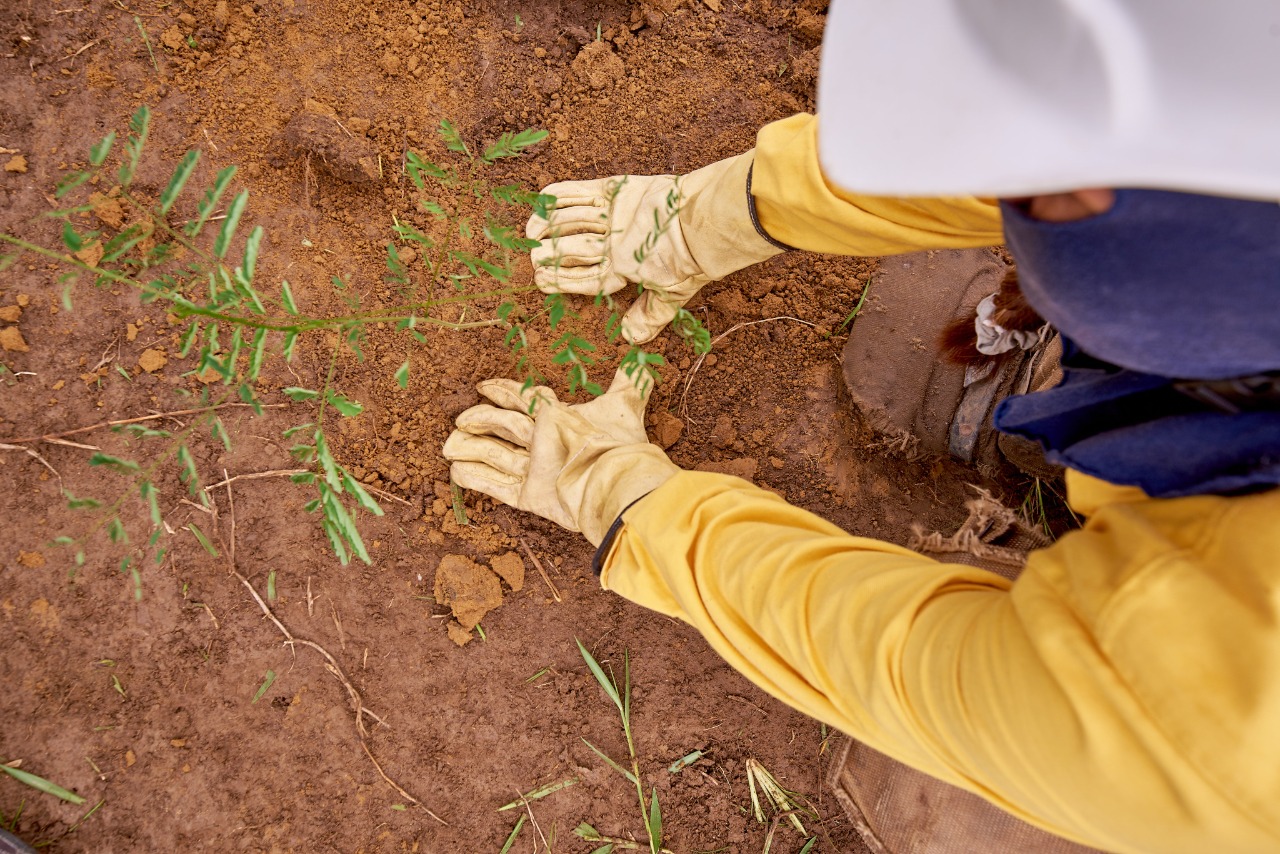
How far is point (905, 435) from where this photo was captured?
204 centimetres

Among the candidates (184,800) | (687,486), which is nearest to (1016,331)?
(687,486)

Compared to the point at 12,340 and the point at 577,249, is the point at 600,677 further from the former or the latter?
the point at 12,340

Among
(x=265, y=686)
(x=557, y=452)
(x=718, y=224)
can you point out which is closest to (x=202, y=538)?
(x=265, y=686)

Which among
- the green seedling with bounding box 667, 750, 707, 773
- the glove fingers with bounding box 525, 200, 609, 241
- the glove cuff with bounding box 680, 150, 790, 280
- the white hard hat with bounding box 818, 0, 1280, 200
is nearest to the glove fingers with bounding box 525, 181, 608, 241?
the glove fingers with bounding box 525, 200, 609, 241

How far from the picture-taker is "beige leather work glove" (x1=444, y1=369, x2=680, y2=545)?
65.9 inches

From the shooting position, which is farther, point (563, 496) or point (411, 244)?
point (411, 244)

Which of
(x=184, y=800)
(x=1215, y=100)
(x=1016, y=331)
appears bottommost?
(x=184, y=800)

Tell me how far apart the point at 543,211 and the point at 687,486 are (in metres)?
0.60

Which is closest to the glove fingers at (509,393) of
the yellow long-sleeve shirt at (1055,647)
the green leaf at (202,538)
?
the yellow long-sleeve shirt at (1055,647)

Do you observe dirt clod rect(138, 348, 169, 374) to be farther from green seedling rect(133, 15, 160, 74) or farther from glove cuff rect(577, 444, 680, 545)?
glove cuff rect(577, 444, 680, 545)

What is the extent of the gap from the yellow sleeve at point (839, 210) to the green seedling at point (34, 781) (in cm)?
221

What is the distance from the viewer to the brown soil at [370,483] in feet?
5.99

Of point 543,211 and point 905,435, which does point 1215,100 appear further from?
point 905,435

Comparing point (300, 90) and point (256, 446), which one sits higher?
point (300, 90)
